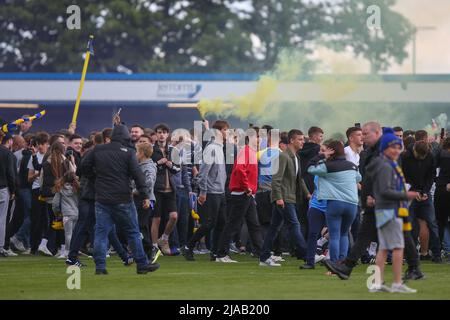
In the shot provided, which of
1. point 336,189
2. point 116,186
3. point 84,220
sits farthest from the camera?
point 84,220

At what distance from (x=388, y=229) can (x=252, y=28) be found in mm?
62063

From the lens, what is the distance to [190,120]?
49.6 meters

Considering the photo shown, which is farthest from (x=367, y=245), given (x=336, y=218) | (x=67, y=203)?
(x=67, y=203)

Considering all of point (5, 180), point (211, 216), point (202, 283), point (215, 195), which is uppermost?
point (5, 180)

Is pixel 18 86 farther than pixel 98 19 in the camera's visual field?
No

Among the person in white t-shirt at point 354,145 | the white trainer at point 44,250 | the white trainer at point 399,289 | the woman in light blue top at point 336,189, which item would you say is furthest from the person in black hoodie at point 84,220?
the white trainer at point 399,289

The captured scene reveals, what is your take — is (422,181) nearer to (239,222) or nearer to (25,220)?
(239,222)

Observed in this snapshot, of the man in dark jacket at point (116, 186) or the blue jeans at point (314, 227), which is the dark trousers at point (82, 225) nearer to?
the man in dark jacket at point (116, 186)

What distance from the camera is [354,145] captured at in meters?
17.9

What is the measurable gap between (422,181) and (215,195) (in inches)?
129

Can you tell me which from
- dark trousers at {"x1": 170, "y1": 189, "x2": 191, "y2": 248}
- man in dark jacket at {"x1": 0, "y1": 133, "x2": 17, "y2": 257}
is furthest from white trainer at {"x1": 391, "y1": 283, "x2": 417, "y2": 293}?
man in dark jacket at {"x1": 0, "y1": 133, "x2": 17, "y2": 257}
